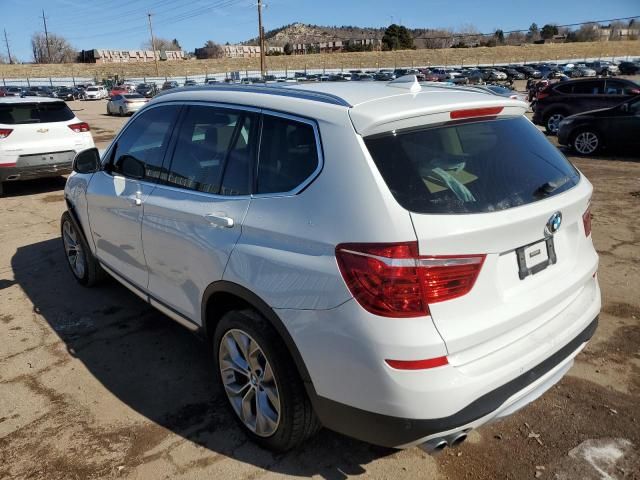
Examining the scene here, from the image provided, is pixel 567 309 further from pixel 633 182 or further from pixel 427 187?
pixel 633 182

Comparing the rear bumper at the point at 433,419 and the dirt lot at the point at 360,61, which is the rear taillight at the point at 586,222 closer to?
the rear bumper at the point at 433,419

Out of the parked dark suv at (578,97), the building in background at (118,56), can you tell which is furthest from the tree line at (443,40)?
the parked dark suv at (578,97)

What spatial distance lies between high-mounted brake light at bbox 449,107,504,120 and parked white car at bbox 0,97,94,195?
832 centimetres

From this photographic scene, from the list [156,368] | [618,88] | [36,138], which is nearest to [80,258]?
[156,368]

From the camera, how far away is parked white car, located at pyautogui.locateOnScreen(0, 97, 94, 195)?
8422 millimetres

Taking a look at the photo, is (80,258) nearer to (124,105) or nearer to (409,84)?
(409,84)

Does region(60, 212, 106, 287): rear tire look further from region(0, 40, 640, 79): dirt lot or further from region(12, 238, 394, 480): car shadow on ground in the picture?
region(0, 40, 640, 79): dirt lot

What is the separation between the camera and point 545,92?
15.5 meters

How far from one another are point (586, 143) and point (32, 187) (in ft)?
39.0

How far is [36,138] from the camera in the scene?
861 cm

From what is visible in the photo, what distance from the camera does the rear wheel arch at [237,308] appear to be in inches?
88.1

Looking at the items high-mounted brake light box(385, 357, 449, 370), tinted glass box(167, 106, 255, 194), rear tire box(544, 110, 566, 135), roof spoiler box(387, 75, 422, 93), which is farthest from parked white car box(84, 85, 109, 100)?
high-mounted brake light box(385, 357, 449, 370)

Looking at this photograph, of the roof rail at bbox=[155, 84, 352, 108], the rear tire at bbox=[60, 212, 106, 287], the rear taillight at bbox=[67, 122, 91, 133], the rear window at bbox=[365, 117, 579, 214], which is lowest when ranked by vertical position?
the rear tire at bbox=[60, 212, 106, 287]

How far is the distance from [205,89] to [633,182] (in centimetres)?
827
